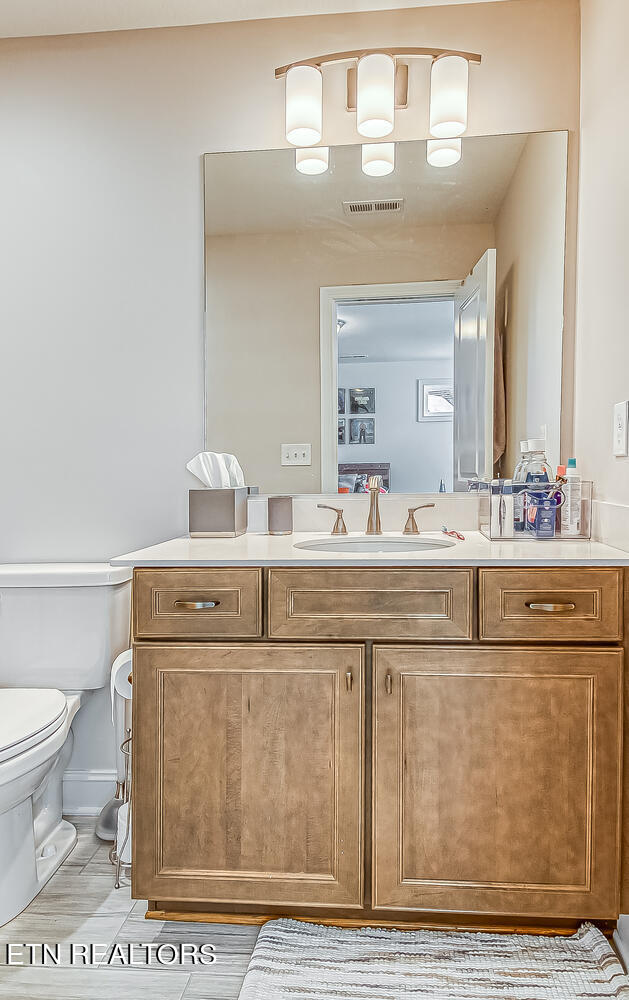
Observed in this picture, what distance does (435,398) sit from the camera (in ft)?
6.55

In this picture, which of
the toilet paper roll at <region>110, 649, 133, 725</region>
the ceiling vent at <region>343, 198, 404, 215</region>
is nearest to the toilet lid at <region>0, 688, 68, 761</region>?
the toilet paper roll at <region>110, 649, 133, 725</region>

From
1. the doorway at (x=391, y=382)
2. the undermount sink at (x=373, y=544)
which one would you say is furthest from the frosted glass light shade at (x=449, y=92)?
the undermount sink at (x=373, y=544)

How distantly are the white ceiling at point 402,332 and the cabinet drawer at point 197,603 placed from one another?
0.83m

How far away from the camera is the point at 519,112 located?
196cm

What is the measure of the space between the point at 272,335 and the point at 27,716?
1.24 m

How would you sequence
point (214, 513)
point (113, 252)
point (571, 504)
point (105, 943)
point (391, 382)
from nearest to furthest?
point (105, 943) < point (571, 504) < point (214, 513) < point (391, 382) < point (113, 252)

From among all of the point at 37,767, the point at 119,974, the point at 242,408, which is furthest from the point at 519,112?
the point at 119,974

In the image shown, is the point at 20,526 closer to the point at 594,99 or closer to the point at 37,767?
the point at 37,767

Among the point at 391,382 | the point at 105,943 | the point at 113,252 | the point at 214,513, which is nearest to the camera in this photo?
the point at 105,943

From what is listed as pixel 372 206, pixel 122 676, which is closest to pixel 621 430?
pixel 372 206

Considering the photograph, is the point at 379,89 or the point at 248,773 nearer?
the point at 248,773

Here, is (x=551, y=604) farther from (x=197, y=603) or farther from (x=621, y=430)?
(x=197, y=603)

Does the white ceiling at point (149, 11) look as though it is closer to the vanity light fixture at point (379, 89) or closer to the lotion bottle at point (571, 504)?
the vanity light fixture at point (379, 89)

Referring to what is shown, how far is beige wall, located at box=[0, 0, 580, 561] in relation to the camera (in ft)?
6.73
